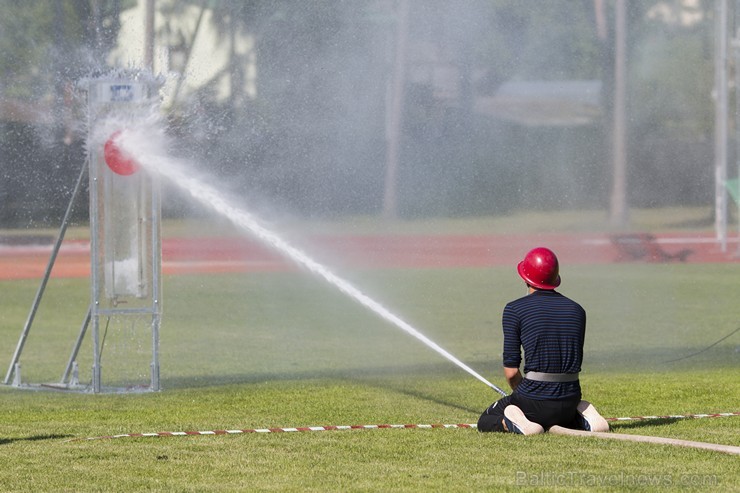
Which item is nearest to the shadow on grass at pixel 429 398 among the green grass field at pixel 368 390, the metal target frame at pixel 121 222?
the green grass field at pixel 368 390

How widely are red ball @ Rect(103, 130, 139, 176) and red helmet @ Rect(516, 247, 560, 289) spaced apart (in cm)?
368

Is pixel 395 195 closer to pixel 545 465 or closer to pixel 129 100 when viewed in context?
pixel 129 100

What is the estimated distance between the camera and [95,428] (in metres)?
7.43

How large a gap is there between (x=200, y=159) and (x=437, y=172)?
509 cm

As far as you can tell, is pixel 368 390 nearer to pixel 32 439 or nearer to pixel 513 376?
pixel 513 376

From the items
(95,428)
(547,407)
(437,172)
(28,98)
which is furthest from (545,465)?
(28,98)

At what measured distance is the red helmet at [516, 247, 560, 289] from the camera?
6668mm

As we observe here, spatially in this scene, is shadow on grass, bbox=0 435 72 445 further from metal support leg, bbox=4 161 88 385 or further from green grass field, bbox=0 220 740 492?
metal support leg, bbox=4 161 88 385

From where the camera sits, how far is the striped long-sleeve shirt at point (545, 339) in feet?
21.5

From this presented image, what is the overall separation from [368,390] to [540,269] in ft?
9.48

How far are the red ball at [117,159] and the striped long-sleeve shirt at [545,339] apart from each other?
12.2ft

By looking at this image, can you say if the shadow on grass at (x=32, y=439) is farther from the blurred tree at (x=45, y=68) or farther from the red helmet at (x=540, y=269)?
the blurred tree at (x=45, y=68)

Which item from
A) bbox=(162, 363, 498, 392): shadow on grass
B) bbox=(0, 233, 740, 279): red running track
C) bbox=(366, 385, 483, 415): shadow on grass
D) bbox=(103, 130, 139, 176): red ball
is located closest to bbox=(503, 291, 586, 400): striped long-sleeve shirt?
bbox=(366, 385, 483, 415): shadow on grass

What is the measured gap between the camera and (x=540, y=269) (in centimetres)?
669
